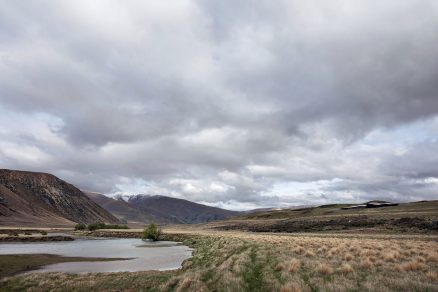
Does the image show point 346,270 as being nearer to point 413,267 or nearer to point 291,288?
point 413,267

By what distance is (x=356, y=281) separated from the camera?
16.8 metres

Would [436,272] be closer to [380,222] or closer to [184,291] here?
[184,291]

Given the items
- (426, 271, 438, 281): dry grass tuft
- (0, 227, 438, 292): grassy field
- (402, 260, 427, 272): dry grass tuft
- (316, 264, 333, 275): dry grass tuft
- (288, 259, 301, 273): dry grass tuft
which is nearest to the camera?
(0, 227, 438, 292): grassy field

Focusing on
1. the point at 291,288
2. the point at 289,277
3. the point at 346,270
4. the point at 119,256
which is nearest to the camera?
the point at 291,288

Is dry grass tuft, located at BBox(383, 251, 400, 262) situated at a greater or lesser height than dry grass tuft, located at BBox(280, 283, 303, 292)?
greater

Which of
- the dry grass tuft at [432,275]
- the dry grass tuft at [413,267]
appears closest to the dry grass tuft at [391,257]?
the dry grass tuft at [413,267]

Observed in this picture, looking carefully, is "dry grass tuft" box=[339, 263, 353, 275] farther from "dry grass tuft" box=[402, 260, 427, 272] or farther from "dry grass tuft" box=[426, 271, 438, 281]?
"dry grass tuft" box=[426, 271, 438, 281]

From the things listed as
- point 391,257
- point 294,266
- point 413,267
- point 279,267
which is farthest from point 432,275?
point 279,267

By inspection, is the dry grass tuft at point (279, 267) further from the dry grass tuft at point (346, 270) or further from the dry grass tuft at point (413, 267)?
the dry grass tuft at point (413, 267)

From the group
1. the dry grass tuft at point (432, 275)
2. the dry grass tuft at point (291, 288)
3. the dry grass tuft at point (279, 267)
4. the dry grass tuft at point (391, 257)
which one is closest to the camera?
the dry grass tuft at point (291, 288)

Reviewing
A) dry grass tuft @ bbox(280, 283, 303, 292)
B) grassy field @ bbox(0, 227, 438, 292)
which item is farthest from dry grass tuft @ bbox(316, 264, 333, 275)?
dry grass tuft @ bbox(280, 283, 303, 292)

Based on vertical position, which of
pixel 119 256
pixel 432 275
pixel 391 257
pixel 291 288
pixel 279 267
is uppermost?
pixel 391 257

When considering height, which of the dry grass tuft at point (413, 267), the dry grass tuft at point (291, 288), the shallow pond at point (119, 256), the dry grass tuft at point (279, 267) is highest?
the dry grass tuft at point (413, 267)

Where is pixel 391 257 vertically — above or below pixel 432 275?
above
